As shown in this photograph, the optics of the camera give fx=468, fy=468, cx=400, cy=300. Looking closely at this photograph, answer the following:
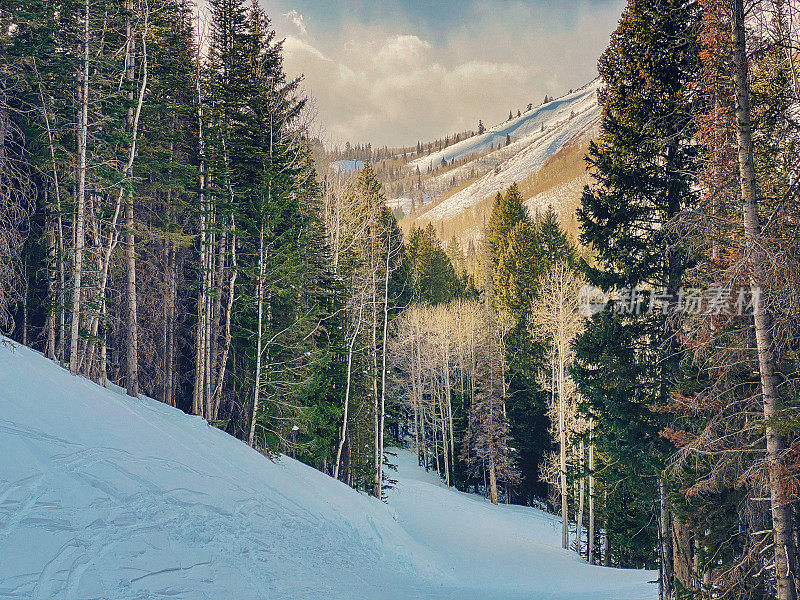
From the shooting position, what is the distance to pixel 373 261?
73.8 feet

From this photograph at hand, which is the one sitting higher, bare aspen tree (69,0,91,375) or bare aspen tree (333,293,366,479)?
bare aspen tree (69,0,91,375)

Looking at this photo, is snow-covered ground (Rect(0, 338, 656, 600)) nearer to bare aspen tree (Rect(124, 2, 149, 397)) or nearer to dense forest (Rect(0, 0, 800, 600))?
bare aspen tree (Rect(124, 2, 149, 397))

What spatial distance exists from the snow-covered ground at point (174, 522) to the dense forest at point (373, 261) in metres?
2.93

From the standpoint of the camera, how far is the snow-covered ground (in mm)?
5285

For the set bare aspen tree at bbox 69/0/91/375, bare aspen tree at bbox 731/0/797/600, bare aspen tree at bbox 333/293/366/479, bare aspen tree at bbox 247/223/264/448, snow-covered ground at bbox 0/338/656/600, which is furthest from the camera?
bare aspen tree at bbox 333/293/366/479

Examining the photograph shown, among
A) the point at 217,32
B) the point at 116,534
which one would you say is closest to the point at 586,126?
the point at 217,32

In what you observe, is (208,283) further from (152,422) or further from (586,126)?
(586,126)

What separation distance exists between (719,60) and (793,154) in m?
1.73

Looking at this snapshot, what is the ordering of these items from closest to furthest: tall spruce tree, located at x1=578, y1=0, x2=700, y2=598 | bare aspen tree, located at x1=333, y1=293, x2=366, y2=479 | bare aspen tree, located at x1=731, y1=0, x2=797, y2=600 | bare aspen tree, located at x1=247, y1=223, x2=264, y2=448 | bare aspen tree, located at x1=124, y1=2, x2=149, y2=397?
bare aspen tree, located at x1=731, y1=0, x2=797, y2=600 → tall spruce tree, located at x1=578, y1=0, x2=700, y2=598 → bare aspen tree, located at x1=124, y1=2, x2=149, y2=397 → bare aspen tree, located at x1=247, y1=223, x2=264, y2=448 → bare aspen tree, located at x1=333, y1=293, x2=366, y2=479

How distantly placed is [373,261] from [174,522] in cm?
1659

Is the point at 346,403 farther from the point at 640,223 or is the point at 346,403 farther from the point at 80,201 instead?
the point at 640,223

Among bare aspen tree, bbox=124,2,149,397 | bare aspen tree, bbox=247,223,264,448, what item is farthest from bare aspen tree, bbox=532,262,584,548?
bare aspen tree, bbox=124,2,149,397

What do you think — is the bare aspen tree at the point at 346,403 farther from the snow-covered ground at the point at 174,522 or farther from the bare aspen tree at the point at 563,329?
the bare aspen tree at the point at 563,329

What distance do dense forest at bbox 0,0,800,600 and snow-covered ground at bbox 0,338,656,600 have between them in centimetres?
293
